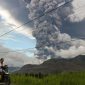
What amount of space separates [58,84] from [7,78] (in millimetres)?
20960

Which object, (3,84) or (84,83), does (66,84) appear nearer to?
(84,83)

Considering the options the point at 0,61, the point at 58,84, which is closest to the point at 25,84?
the point at 58,84

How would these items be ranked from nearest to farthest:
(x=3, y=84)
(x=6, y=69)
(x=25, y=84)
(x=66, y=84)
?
(x=3, y=84)
(x=6, y=69)
(x=25, y=84)
(x=66, y=84)

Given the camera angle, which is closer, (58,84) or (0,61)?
(0,61)

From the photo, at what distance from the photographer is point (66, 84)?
52156mm

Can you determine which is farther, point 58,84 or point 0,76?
point 58,84

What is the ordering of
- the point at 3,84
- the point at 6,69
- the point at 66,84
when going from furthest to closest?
the point at 66,84 → the point at 6,69 → the point at 3,84

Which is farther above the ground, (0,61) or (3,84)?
(0,61)

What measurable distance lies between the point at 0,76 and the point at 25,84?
1735cm

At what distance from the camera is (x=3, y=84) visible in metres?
30.2

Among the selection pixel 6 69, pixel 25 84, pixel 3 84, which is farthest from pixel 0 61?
pixel 25 84

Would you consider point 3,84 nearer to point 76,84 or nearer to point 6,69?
point 6,69

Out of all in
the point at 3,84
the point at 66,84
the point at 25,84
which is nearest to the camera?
the point at 3,84

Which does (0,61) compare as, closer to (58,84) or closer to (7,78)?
(7,78)
